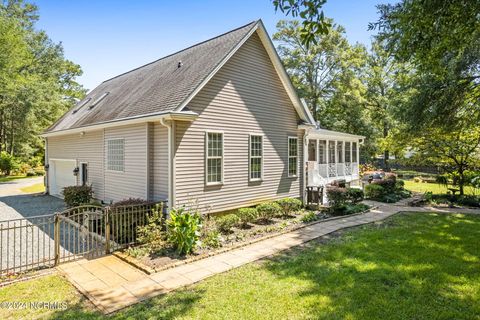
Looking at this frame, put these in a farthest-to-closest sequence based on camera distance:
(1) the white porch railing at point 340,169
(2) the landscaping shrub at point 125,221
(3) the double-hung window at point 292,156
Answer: (1) the white porch railing at point 340,169 < (3) the double-hung window at point 292,156 < (2) the landscaping shrub at point 125,221

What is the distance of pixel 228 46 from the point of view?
33.3 ft

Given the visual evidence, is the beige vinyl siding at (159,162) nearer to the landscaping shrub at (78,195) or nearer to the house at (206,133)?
the house at (206,133)

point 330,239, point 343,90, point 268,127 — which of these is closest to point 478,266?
point 330,239

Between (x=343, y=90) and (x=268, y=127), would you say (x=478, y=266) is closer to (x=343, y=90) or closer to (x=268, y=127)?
(x=268, y=127)

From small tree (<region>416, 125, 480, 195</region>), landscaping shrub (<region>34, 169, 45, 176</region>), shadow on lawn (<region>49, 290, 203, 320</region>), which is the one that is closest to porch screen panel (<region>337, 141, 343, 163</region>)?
small tree (<region>416, 125, 480, 195</region>)

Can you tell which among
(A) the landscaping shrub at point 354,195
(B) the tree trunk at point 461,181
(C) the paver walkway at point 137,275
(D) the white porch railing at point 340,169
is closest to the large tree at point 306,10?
(C) the paver walkway at point 137,275

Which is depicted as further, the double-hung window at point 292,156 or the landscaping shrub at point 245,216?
the double-hung window at point 292,156

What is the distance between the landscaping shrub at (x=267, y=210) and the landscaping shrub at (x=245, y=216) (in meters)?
0.42

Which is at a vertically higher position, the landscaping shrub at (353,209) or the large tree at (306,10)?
the large tree at (306,10)

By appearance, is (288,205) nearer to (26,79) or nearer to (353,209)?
(353,209)

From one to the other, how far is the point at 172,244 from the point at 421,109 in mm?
12343

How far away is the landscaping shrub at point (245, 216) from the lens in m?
9.45

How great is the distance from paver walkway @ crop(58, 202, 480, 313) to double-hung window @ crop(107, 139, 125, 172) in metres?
4.26

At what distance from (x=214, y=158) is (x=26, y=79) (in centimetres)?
3113
